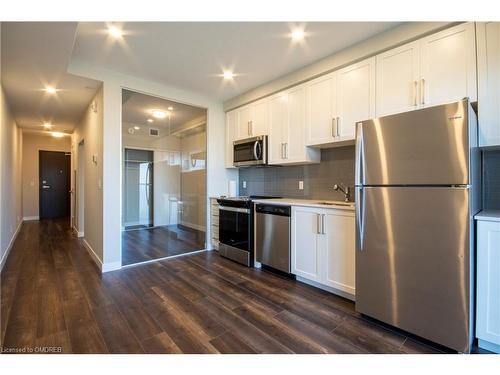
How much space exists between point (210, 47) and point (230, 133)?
1.76 metres

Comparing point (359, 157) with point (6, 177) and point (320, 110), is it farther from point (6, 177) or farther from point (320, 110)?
point (6, 177)

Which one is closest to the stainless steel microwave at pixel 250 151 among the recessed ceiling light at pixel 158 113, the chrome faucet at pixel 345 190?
the chrome faucet at pixel 345 190

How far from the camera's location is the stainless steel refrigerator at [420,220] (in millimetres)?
1569

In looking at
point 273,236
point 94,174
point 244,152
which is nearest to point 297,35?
point 244,152

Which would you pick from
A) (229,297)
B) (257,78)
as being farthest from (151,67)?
(229,297)

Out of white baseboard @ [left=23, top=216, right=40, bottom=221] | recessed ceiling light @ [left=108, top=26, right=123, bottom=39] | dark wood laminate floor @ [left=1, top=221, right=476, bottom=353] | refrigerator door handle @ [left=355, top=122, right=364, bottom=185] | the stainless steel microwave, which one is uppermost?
recessed ceiling light @ [left=108, top=26, right=123, bottom=39]

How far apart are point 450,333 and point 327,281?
1037 mm

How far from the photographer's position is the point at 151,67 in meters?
3.02

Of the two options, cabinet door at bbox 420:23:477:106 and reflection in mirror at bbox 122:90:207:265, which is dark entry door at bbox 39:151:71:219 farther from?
cabinet door at bbox 420:23:477:106

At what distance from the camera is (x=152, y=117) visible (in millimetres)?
3768

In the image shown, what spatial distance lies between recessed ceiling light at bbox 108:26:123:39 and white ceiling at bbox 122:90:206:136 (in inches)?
40.1

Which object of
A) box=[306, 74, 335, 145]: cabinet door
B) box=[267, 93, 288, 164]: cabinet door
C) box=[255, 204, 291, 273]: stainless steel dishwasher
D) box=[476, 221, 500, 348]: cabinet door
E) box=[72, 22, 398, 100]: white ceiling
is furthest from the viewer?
box=[267, 93, 288, 164]: cabinet door

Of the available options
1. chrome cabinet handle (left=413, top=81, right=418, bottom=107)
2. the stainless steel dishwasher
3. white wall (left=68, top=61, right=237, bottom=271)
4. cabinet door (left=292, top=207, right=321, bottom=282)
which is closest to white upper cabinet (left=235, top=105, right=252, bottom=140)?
the stainless steel dishwasher

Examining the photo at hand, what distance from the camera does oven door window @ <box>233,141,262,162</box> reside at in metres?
3.72
